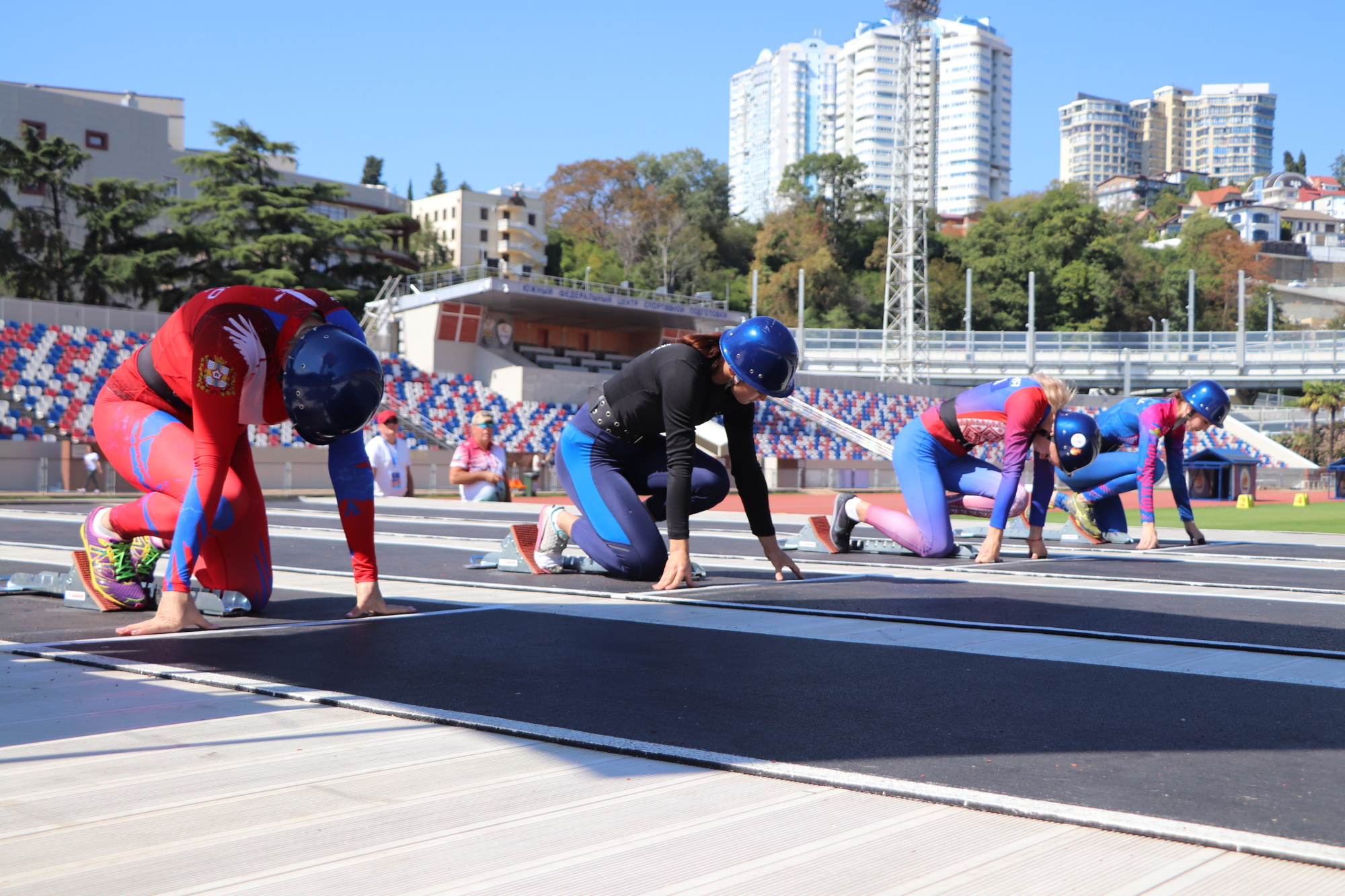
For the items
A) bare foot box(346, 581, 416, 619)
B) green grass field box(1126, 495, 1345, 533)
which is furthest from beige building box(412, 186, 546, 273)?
bare foot box(346, 581, 416, 619)

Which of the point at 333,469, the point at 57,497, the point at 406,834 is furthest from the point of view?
the point at 57,497

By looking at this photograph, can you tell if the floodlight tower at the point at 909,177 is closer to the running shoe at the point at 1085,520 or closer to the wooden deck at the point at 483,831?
the running shoe at the point at 1085,520

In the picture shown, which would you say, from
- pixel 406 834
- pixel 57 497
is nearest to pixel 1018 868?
pixel 406 834

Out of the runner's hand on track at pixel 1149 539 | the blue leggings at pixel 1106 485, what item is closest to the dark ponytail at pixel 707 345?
the runner's hand on track at pixel 1149 539

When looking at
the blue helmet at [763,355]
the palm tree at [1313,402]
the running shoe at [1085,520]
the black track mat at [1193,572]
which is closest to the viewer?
the blue helmet at [763,355]

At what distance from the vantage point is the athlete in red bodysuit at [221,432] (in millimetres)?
4977

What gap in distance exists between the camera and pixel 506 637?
16.9 feet

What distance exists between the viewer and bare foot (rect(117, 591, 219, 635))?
507 centimetres

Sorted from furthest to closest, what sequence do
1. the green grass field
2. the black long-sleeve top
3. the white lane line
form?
the green grass field, the black long-sleeve top, the white lane line

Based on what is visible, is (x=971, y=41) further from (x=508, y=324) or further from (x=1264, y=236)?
(x=508, y=324)

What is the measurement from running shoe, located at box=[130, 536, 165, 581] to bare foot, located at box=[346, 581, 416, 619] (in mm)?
1111

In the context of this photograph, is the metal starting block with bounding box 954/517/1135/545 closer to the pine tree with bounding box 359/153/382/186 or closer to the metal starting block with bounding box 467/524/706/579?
the metal starting block with bounding box 467/524/706/579

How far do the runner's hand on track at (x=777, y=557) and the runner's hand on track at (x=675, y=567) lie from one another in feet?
1.79

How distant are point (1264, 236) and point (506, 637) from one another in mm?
149793
